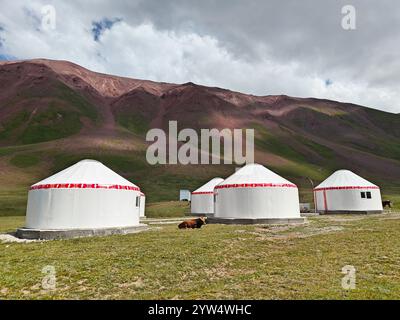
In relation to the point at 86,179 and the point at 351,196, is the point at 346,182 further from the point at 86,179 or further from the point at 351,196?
the point at 86,179

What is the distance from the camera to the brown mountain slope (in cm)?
6438

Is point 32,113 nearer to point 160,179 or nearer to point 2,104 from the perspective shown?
point 2,104

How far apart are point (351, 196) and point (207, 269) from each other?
85.3 feet

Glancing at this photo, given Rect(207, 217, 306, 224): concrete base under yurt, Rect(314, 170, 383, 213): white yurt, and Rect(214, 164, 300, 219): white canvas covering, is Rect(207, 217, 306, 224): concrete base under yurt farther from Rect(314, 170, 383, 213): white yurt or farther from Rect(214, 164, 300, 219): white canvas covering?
Rect(314, 170, 383, 213): white yurt

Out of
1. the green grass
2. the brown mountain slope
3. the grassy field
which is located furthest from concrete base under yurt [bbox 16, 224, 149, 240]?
the brown mountain slope

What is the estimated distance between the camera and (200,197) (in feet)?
112

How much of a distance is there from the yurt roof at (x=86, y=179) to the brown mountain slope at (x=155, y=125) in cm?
3323

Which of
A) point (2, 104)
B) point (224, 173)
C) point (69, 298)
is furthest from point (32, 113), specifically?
point (69, 298)

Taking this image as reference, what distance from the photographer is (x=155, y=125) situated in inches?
4035

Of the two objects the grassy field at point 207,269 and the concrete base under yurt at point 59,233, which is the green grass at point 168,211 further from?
the grassy field at point 207,269

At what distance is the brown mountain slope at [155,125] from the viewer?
211 ft

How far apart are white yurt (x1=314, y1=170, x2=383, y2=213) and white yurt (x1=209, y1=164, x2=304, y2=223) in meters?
11.5

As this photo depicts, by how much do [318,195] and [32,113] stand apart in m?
89.8

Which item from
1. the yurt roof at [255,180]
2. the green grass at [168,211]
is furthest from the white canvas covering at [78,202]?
the green grass at [168,211]
